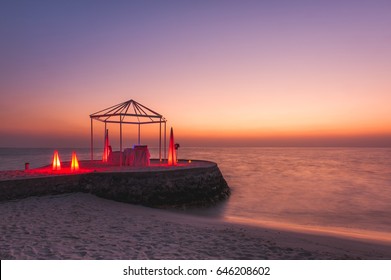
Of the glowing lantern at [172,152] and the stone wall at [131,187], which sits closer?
the stone wall at [131,187]

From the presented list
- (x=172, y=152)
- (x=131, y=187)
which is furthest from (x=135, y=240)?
(x=172, y=152)

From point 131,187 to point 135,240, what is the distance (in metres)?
6.45

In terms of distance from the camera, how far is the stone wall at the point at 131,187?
11.6m

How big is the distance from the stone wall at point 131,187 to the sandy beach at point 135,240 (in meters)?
1.55

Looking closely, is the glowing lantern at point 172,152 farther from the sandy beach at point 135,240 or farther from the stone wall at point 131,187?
the sandy beach at point 135,240

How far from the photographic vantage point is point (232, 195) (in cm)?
1939

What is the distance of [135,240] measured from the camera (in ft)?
23.0

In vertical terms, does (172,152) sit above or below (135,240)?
above

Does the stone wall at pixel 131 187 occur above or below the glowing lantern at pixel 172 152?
below

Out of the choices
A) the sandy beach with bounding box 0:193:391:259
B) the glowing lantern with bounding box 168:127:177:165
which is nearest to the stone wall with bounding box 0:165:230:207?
the sandy beach with bounding box 0:193:391:259

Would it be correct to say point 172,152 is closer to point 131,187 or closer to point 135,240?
point 131,187

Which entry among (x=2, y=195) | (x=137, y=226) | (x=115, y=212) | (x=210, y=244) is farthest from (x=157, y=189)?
(x=210, y=244)

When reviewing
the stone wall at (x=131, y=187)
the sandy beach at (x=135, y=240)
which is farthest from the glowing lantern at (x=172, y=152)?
the sandy beach at (x=135, y=240)
